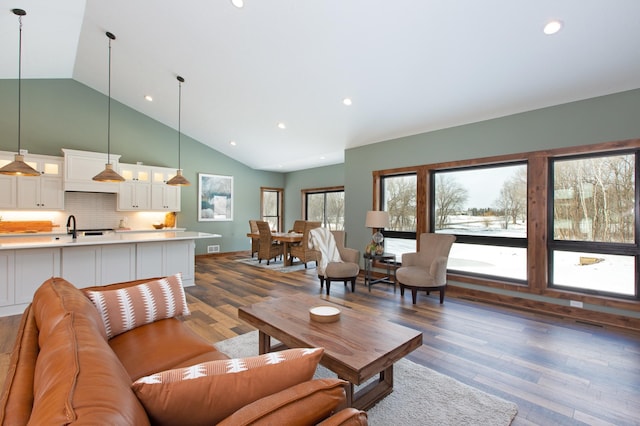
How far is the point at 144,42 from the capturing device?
13.8 feet

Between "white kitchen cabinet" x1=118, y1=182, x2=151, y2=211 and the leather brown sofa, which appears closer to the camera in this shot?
the leather brown sofa

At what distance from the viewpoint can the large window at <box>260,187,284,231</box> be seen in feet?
30.6

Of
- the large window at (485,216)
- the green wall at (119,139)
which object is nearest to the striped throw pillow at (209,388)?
the large window at (485,216)

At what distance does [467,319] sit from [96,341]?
365cm

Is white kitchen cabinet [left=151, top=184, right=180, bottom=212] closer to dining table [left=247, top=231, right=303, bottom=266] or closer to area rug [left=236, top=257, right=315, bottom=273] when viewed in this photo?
area rug [left=236, top=257, right=315, bottom=273]

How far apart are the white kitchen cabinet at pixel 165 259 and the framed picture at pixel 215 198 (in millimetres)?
3053

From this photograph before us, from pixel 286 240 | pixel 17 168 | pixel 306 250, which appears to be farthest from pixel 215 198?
pixel 17 168

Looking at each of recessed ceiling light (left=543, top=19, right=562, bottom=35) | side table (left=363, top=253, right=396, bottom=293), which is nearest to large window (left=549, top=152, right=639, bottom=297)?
recessed ceiling light (left=543, top=19, right=562, bottom=35)

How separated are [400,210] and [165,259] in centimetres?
411

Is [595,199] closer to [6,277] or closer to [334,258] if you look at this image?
[334,258]

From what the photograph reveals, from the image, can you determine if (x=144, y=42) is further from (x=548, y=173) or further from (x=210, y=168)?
(x=548, y=173)

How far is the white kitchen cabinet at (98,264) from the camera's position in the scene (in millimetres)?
3855

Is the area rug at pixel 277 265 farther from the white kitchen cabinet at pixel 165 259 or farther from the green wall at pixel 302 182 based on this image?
the green wall at pixel 302 182

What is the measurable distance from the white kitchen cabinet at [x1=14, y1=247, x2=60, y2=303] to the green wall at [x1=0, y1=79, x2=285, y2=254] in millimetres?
3143
